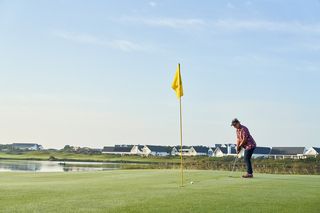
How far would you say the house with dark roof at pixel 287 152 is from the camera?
6309 inches

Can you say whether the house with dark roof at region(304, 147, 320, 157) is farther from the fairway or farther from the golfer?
the fairway

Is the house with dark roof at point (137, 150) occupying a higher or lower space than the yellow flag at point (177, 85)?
higher

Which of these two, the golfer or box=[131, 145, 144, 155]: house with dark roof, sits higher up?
box=[131, 145, 144, 155]: house with dark roof

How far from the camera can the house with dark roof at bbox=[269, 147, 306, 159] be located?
526ft

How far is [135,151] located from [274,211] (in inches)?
7314

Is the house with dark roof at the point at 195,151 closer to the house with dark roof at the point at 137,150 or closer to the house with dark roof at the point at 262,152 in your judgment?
the house with dark roof at the point at 137,150

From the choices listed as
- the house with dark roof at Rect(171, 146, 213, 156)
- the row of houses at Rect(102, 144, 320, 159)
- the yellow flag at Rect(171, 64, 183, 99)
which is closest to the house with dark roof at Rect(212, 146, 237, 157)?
the row of houses at Rect(102, 144, 320, 159)

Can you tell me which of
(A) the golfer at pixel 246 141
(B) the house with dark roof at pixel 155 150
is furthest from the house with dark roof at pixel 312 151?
(A) the golfer at pixel 246 141

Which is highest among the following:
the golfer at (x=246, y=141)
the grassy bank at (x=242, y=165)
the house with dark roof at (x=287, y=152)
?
the house with dark roof at (x=287, y=152)

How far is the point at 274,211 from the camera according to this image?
9.99m

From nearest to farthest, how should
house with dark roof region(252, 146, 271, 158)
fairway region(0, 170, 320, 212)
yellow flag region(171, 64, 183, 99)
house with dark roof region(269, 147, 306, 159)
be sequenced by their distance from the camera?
fairway region(0, 170, 320, 212) < yellow flag region(171, 64, 183, 99) < house with dark roof region(269, 147, 306, 159) < house with dark roof region(252, 146, 271, 158)

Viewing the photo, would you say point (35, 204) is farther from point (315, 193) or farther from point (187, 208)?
point (315, 193)

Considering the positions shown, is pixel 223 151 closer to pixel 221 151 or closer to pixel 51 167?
pixel 221 151

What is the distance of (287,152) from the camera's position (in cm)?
16625
